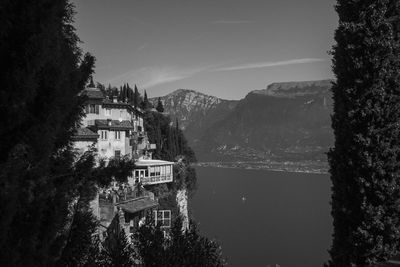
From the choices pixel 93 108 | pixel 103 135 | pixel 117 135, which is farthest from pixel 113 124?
pixel 93 108

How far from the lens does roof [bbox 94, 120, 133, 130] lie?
46691mm

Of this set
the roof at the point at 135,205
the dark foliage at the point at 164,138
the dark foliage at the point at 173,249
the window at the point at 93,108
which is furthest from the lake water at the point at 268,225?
the dark foliage at the point at 173,249

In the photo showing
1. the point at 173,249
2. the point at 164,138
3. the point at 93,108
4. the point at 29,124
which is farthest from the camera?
the point at 164,138

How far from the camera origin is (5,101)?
4555 millimetres

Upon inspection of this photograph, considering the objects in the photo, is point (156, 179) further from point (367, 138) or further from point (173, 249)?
point (173, 249)

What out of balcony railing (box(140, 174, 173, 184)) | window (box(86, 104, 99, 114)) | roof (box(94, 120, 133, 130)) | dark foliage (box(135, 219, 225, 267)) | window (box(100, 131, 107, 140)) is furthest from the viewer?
window (box(86, 104, 99, 114))

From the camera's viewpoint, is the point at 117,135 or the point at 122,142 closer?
the point at 117,135

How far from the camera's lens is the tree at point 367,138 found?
1191 cm

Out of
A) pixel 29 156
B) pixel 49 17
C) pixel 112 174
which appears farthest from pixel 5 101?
pixel 112 174

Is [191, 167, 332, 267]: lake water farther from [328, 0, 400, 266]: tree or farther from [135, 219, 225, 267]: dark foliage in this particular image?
[135, 219, 225, 267]: dark foliage

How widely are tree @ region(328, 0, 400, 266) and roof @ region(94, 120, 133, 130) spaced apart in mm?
36972

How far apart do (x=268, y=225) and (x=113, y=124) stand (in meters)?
77.5

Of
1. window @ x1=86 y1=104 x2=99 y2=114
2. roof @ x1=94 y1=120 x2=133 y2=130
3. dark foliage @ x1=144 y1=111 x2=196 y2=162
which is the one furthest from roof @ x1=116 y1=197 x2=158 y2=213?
dark foliage @ x1=144 y1=111 x2=196 y2=162

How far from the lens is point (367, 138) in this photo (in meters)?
12.1
